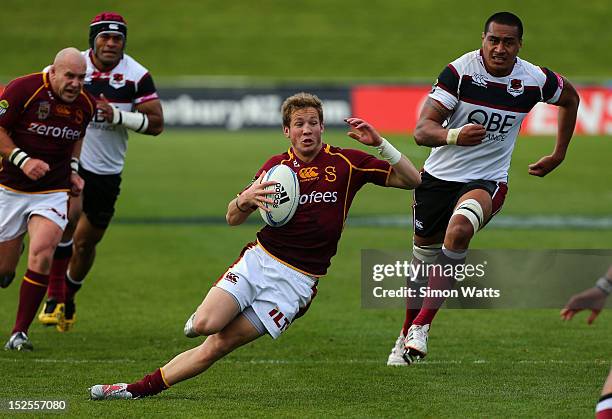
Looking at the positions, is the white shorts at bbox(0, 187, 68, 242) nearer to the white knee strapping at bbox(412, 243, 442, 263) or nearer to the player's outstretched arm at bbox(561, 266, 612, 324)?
the white knee strapping at bbox(412, 243, 442, 263)

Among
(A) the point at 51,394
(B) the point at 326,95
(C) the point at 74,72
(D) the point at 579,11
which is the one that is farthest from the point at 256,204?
(D) the point at 579,11

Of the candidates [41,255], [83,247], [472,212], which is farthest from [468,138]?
[83,247]

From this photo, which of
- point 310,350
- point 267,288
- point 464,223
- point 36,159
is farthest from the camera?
point 310,350

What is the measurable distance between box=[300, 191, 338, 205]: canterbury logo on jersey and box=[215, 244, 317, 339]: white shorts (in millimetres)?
447

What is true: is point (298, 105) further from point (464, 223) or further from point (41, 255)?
point (41, 255)

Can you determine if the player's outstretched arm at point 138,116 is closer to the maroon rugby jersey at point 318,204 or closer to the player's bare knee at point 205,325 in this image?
the maroon rugby jersey at point 318,204

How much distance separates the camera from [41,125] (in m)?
9.82

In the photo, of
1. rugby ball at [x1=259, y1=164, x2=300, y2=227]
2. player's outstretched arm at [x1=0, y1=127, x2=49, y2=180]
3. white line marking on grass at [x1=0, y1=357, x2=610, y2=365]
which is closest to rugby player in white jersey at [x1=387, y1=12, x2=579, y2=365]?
white line marking on grass at [x1=0, y1=357, x2=610, y2=365]

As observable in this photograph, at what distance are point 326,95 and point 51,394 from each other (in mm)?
26450

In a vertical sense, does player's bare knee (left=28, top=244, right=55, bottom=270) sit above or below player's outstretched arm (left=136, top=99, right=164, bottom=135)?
below

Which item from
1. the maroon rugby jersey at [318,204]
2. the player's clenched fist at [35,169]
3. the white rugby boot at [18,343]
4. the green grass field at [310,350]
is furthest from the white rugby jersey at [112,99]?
the maroon rugby jersey at [318,204]

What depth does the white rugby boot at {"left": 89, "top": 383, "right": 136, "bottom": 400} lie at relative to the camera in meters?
7.86

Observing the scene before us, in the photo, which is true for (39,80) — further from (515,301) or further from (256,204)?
(515,301)

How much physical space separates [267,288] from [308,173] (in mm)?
810
